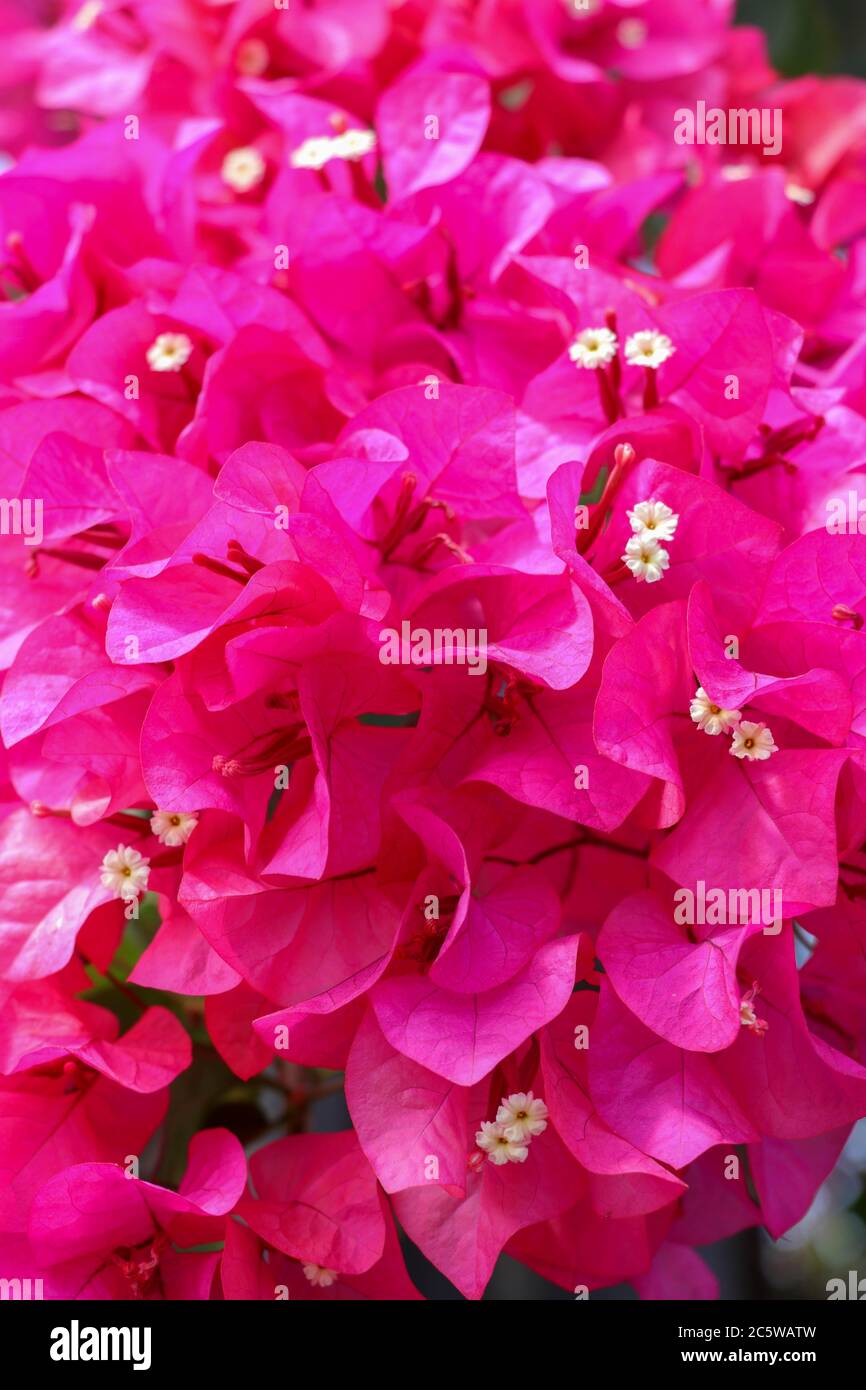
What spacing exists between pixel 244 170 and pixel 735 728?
0.48 metres

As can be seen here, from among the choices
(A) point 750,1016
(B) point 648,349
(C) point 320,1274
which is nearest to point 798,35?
(B) point 648,349

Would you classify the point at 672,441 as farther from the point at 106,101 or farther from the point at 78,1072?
the point at 106,101

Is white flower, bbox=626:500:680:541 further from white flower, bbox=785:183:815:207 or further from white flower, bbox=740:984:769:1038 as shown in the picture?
white flower, bbox=785:183:815:207

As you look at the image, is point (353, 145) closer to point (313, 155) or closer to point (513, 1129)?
point (313, 155)

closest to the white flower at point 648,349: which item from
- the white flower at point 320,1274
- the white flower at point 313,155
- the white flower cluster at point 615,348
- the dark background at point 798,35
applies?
the white flower cluster at point 615,348

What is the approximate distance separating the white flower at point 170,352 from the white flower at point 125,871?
239 mm

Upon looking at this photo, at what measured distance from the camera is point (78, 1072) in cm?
62

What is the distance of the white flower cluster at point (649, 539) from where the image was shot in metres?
0.59

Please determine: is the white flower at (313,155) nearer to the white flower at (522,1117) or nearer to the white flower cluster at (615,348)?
the white flower cluster at (615,348)

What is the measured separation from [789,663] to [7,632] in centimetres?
36

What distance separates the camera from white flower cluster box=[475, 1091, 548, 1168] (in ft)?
1.84

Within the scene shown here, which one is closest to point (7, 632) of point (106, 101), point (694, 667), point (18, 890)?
point (18, 890)

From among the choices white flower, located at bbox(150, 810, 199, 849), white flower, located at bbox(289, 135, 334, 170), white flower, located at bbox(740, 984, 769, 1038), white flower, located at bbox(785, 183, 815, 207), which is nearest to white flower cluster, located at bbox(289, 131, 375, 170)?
white flower, located at bbox(289, 135, 334, 170)

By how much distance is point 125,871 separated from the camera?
0.61m
